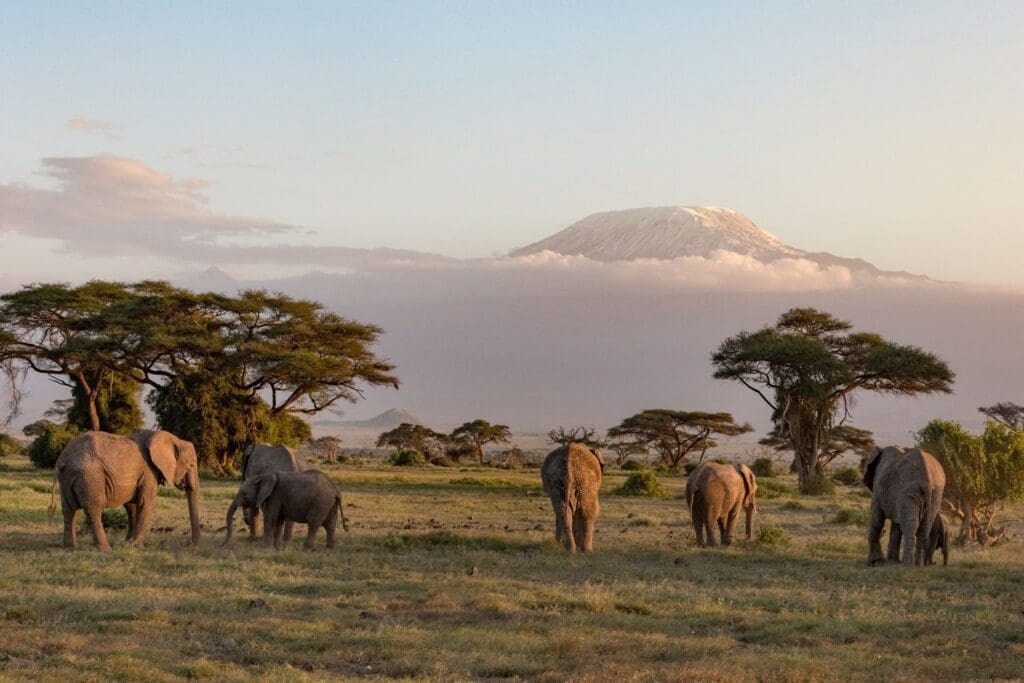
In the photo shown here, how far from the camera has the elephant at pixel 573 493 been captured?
63.4 ft

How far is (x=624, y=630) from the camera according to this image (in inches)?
484

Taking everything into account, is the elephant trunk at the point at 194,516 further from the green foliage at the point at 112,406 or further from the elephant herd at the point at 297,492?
the green foliage at the point at 112,406

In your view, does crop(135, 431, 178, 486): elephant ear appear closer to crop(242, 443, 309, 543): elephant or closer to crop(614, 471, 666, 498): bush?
crop(242, 443, 309, 543): elephant

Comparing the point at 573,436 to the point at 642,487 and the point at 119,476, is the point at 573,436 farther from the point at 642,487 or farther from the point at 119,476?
the point at 119,476

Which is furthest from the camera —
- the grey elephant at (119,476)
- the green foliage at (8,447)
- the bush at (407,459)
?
the green foliage at (8,447)

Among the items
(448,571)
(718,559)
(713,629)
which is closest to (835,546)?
(718,559)

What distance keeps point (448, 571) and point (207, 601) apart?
455 centimetres

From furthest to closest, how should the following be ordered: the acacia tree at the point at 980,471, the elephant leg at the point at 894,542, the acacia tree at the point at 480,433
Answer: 1. the acacia tree at the point at 480,433
2. the acacia tree at the point at 980,471
3. the elephant leg at the point at 894,542

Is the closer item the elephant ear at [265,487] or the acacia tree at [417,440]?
the elephant ear at [265,487]

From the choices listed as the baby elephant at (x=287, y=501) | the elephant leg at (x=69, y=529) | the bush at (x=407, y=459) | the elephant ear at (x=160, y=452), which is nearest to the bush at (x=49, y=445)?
the bush at (x=407, y=459)

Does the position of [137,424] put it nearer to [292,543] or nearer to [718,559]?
[292,543]

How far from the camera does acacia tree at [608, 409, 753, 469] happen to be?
80.5 meters

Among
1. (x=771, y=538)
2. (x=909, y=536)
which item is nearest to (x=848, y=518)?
(x=771, y=538)

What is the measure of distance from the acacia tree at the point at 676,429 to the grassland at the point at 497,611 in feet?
193
